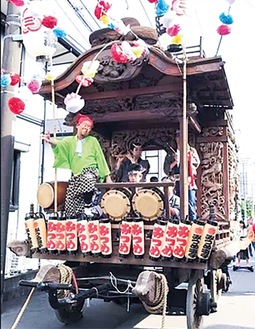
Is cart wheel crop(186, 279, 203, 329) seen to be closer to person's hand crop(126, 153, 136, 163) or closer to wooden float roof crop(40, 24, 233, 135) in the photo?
wooden float roof crop(40, 24, 233, 135)

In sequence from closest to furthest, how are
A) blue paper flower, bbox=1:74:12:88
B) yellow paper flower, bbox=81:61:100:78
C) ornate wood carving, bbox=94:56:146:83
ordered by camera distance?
blue paper flower, bbox=1:74:12:88 → yellow paper flower, bbox=81:61:100:78 → ornate wood carving, bbox=94:56:146:83

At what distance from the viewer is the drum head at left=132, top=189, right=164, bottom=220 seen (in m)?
3.88

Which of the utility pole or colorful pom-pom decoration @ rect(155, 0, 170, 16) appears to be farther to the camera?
colorful pom-pom decoration @ rect(155, 0, 170, 16)

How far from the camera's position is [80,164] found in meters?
4.57

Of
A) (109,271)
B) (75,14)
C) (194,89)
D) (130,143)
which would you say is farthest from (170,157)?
(75,14)

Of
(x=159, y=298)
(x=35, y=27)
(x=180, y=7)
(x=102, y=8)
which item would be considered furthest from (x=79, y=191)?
(x=180, y=7)

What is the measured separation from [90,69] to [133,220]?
5.61 ft

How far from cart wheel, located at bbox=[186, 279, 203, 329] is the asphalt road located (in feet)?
3.29

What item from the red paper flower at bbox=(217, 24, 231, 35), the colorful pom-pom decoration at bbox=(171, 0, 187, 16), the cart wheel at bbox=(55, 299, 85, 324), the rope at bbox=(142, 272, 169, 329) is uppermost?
the colorful pom-pom decoration at bbox=(171, 0, 187, 16)

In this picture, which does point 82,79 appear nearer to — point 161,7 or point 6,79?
point 161,7

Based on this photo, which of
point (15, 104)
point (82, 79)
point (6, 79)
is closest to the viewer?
point (6, 79)

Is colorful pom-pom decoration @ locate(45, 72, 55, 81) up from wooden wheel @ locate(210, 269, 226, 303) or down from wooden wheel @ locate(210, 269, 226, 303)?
up

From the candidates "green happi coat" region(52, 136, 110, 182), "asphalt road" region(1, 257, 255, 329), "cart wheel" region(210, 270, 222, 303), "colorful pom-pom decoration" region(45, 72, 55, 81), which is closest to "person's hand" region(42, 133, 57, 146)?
"green happi coat" region(52, 136, 110, 182)

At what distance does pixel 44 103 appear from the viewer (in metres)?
8.06
